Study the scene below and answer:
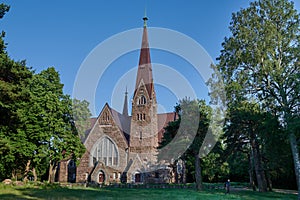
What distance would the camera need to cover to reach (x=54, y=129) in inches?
1075

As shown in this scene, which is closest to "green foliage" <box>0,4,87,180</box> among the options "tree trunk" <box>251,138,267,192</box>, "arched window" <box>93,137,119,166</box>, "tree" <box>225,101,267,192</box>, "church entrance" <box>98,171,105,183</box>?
"church entrance" <box>98,171,105,183</box>

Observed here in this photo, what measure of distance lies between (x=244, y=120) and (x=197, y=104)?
4.78 m

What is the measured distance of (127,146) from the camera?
41.6 metres

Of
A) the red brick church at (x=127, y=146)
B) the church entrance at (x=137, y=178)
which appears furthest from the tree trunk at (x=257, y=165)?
the church entrance at (x=137, y=178)

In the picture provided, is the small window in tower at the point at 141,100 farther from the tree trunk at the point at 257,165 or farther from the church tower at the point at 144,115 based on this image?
the tree trunk at the point at 257,165

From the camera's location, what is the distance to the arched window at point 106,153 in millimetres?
41531

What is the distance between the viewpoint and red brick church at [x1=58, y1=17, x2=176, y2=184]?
128 feet

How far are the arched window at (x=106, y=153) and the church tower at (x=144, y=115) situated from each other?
275 centimetres

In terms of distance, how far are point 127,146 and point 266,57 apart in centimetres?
2741

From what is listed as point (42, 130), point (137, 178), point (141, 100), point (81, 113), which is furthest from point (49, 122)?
point (141, 100)

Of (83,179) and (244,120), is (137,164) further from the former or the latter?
(244,120)

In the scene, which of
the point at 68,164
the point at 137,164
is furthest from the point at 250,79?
the point at 68,164

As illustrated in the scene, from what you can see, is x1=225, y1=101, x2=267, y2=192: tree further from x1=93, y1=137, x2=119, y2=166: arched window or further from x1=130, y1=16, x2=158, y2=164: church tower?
x1=93, y1=137, x2=119, y2=166: arched window

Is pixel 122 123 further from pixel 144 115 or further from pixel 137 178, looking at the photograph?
pixel 137 178
